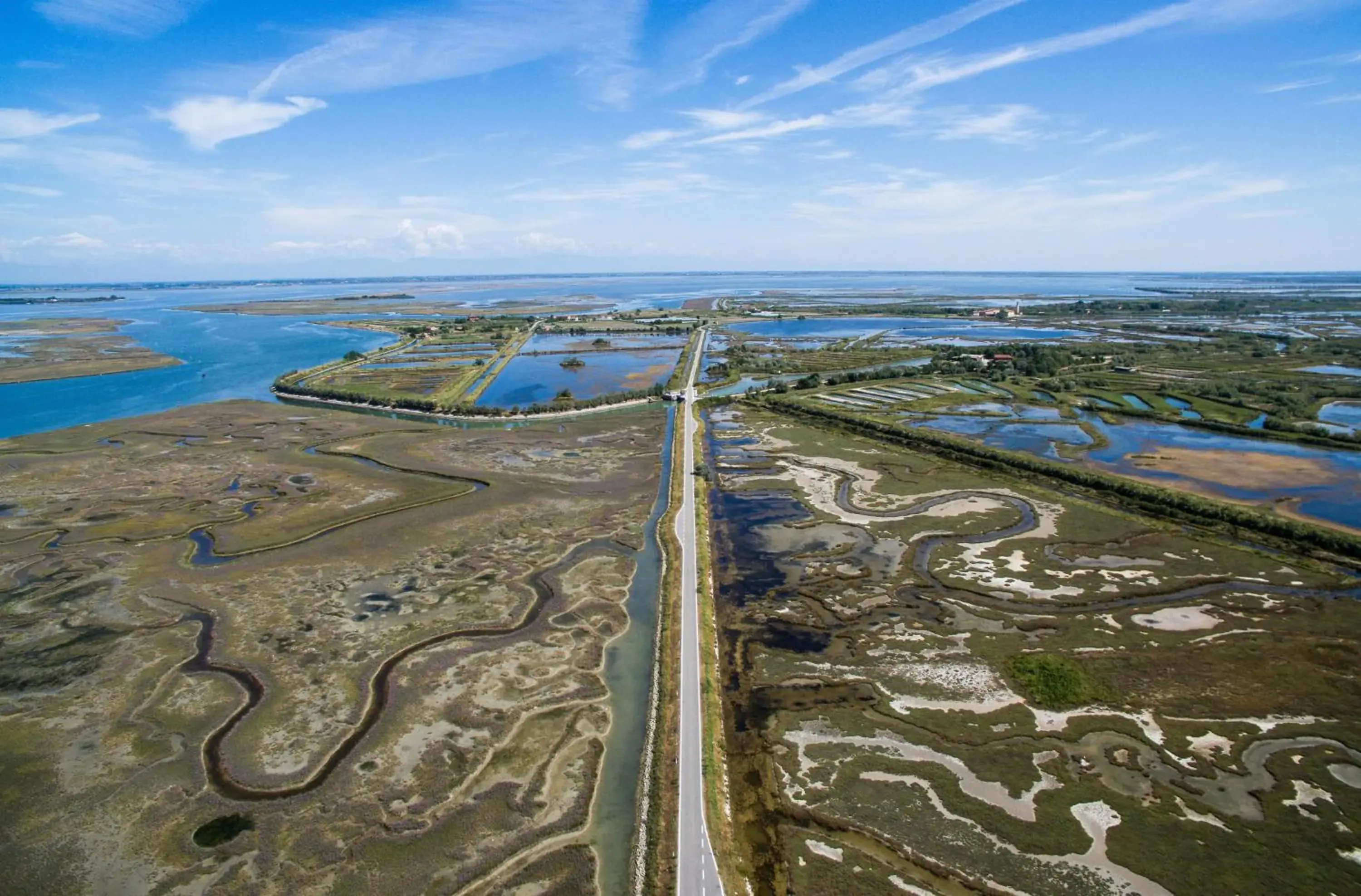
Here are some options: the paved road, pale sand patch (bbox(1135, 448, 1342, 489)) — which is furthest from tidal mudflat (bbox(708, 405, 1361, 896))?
pale sand patch (bbox(1135, 448, 1342, 489))

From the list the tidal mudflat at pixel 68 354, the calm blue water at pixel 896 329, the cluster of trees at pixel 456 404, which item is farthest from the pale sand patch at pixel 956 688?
the tidal mudflat at pixel 68 354

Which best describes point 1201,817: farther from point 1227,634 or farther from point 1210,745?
point 1227,634

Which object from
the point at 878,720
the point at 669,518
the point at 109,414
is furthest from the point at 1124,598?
the point at 109,414

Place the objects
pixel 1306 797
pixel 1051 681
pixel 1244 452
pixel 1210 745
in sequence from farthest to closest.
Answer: pixel 1244 452 → pixel 1051 681 → pixel 1210 745 → pixel 1306 797

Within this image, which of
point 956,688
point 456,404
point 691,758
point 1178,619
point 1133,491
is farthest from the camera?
point 456,404

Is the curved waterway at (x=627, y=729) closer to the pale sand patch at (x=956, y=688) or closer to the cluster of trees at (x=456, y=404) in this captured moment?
the pale sand patch at (x=956, y=688)

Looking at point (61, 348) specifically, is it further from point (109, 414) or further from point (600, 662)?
point (600, 662)

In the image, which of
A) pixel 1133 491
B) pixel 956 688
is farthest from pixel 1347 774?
pixel 1133 491
